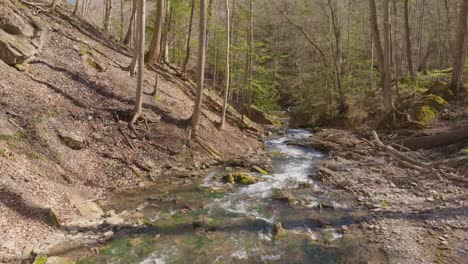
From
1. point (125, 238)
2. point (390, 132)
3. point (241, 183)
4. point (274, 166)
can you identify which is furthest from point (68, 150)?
point (390, 132)

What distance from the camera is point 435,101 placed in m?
16.8

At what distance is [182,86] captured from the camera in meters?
20.8

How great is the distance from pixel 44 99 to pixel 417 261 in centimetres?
1191

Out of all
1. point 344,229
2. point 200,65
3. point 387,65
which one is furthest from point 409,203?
point 200,65

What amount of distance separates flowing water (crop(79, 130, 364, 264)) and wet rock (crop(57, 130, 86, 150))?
8.65 ft

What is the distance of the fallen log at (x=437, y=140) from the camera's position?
12.5 metres

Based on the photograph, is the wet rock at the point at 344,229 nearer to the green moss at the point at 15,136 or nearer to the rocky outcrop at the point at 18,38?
the green moss at the point at 15,136

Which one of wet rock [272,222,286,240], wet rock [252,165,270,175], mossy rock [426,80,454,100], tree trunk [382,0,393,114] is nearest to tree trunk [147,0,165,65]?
wet rock [252,165,270,175]

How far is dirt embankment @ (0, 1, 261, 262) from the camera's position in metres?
7.88

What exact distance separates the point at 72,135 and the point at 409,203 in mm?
10473

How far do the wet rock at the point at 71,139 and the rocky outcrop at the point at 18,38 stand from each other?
3.74 m

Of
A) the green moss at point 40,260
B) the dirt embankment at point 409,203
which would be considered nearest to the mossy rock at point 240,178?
the dirt embankment at point 409,203

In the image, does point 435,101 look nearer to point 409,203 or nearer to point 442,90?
point 442,90

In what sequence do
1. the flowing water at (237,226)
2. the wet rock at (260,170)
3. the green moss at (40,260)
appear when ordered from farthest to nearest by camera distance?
the wet rock at (260,170)
the flowing water at (237,226)
the green moss at (40,260)
